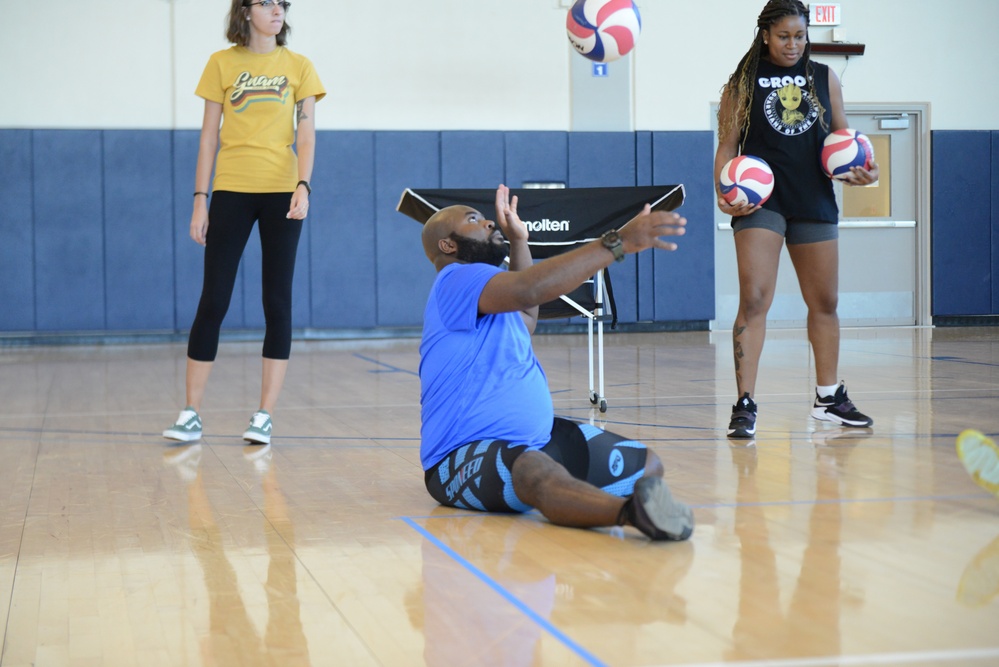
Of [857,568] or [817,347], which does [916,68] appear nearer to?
[817,347]

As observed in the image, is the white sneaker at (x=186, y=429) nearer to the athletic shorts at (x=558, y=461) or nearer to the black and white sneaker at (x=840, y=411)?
the athletic shorts at (x=558, y=461)

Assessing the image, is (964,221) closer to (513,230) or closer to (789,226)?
(789,226)

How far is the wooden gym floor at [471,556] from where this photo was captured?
1.54 metres

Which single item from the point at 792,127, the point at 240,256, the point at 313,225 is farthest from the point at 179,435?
the point at 313,225

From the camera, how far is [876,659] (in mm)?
1409

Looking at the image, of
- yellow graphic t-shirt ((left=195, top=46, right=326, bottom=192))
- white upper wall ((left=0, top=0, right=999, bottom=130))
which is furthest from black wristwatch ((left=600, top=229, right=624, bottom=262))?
white upper wall ((left=0, top=0, right=999, bottom=130))

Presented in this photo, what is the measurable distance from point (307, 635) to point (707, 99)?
9.66m

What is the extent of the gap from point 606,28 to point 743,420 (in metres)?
1.68

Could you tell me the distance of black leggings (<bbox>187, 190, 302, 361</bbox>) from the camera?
12.3 ft

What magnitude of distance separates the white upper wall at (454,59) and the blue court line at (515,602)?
25.5 feet

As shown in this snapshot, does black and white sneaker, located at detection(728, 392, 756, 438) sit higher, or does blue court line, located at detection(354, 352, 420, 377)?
black and white sneaker, located at detection(728, 392, 756, 438)

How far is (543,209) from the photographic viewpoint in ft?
15.6

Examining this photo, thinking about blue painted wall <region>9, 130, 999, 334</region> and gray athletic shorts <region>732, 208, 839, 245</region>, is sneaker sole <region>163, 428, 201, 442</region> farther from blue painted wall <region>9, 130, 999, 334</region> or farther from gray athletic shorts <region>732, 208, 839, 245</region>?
blue painted wall <region>9, 130, 999, 334</region>

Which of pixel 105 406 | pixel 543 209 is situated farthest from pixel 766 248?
pixel 105 406
